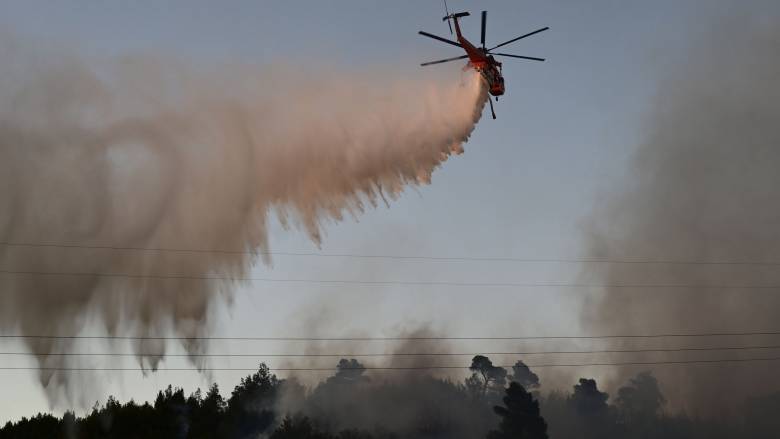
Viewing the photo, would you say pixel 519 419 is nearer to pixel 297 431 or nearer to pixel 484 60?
→ pixel 297 431

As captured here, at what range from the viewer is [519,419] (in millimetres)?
155500

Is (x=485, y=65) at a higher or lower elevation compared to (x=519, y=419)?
higher

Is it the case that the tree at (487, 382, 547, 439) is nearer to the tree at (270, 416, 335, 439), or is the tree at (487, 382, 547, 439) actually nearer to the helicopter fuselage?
the tree at (270, 416, 335, 439)

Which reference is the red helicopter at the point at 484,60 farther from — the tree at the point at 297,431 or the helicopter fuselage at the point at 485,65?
the tree at the point at 297,431

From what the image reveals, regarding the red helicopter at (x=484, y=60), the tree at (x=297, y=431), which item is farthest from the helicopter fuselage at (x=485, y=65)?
the tree at (x=297, y=431)

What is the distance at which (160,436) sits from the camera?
109188 millimetres

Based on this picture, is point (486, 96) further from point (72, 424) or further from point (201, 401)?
point (201, 401)

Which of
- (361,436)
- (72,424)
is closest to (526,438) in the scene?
(361,436)

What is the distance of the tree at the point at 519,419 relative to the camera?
15512 centimetres

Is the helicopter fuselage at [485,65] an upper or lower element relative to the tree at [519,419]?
upper

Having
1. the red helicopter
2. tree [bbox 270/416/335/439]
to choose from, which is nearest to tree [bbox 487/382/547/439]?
tree [bbox 270/416/335/439]

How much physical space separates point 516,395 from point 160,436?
74752 mm

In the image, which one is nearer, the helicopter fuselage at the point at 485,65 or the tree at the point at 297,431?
the helicopter fuselage at the point at 485,65

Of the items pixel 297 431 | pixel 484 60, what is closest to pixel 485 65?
pixel 484 60
